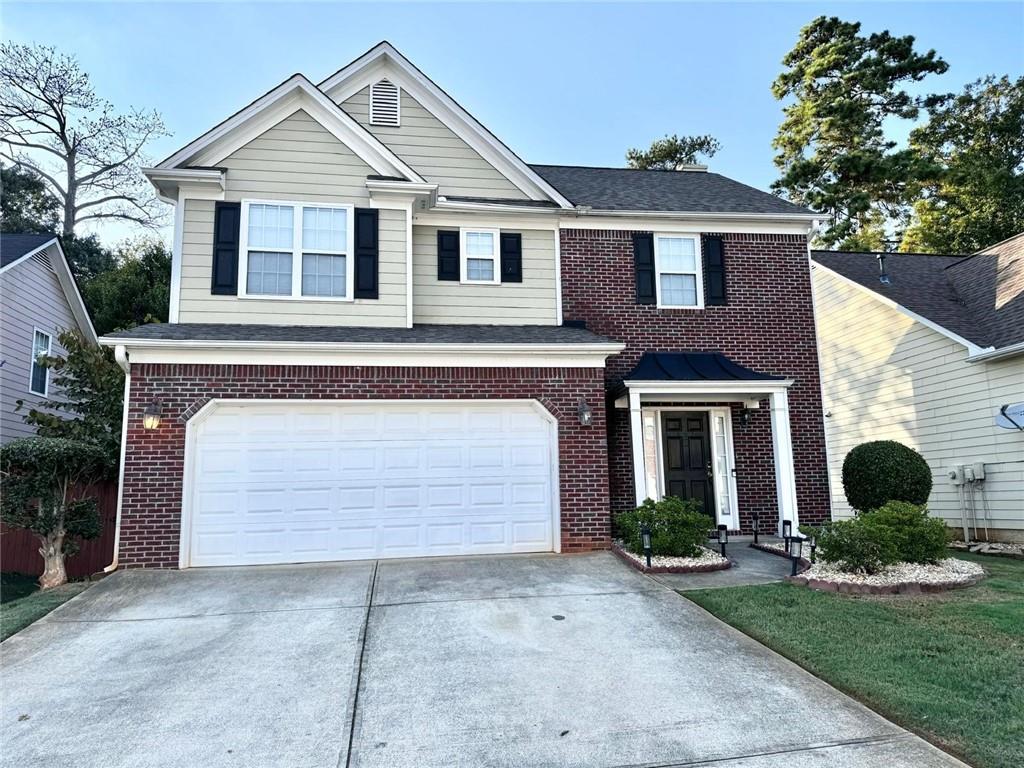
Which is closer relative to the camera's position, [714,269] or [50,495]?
[50,495]

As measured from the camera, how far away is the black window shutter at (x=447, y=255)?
424 inches

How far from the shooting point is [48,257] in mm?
14883

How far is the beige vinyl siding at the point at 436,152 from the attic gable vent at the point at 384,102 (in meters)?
0.10

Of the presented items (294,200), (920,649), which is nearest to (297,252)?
(294,200)

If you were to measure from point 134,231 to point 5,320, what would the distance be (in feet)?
51.6

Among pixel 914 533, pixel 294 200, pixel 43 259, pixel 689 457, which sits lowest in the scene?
pixel 914 533

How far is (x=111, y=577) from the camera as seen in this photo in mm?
7625

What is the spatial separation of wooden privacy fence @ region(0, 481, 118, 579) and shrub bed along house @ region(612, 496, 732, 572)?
7790 millimetres

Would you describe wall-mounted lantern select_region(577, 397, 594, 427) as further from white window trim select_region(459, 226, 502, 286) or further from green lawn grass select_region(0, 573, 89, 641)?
green lawn grass select_region(0, 573, 89, 641)

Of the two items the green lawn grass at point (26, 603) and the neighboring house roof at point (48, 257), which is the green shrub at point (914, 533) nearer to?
the green lawn grass at point (26, 603)

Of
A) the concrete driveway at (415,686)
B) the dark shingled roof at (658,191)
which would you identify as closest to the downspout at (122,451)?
the concrete driveway at (415,686)

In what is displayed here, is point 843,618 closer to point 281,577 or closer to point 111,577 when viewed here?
point 281,577

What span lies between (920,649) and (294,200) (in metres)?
9.66

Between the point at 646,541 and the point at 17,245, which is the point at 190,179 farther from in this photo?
the point at 646,541
